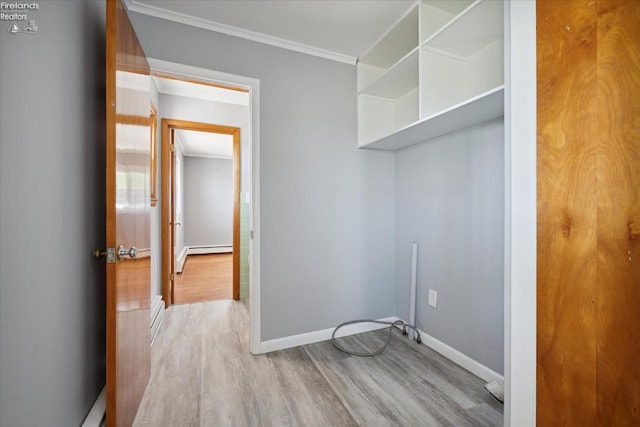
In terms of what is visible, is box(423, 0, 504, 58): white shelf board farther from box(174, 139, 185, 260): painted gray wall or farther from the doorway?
box(174, 139, 185, 260): painted gray wall

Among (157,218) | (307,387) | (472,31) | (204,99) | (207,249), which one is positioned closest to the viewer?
(472,31)

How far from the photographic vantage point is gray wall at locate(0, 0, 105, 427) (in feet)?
2.60

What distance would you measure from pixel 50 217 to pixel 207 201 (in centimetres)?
694

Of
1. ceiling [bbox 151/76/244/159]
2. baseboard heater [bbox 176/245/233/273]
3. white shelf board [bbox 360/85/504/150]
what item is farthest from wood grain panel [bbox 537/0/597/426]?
baseboard heater [bbox 176/245/233/273]

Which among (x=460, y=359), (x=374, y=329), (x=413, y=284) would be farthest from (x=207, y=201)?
(x=460, y=359)

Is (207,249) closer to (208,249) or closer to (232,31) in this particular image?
(208,249)

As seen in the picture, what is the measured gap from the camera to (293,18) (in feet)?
6.49

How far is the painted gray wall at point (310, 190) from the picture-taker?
2.18 meters

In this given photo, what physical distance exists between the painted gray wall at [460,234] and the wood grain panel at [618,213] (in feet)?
2.94

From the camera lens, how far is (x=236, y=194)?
344cm

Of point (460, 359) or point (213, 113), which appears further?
point (213, 113)

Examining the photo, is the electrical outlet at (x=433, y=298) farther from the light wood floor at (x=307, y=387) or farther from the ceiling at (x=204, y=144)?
the ceiling at (x=204, y=144)

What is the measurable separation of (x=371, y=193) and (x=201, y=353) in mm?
1911

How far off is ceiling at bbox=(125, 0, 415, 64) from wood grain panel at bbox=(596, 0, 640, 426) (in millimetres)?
1374
